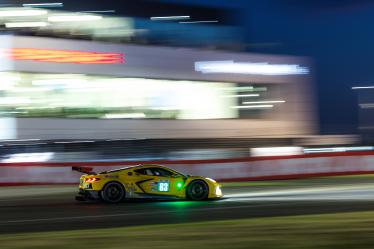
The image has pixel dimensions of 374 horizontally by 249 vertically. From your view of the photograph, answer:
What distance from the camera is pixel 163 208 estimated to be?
1440cm

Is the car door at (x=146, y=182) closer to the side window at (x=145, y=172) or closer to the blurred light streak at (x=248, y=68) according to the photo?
the side window at (x=145, y=172)

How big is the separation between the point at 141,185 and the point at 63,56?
77.7ft

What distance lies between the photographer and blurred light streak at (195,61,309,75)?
4528 centimetres

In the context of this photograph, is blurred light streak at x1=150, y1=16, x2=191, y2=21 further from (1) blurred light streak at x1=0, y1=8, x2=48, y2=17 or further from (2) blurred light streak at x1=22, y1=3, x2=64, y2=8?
(1) blurred light streak at x1=0, y1=8, x2=48, y2=17

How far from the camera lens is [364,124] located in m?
58.0

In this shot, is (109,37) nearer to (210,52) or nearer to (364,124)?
(210,52)

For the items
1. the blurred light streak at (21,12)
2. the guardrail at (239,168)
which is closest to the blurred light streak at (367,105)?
the blurred light streak at (21,12)

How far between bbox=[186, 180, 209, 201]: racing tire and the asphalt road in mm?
387

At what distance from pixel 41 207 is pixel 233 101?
33302mm

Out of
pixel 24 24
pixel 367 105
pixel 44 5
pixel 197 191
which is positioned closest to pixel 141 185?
pixel 197 191

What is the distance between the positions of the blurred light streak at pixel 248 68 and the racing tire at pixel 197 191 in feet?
94.8

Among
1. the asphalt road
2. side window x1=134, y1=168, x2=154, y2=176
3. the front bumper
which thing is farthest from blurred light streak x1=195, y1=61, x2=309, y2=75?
the front bumper

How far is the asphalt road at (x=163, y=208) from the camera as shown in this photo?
11.8 metres

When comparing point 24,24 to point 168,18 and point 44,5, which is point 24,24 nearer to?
point 44,5
